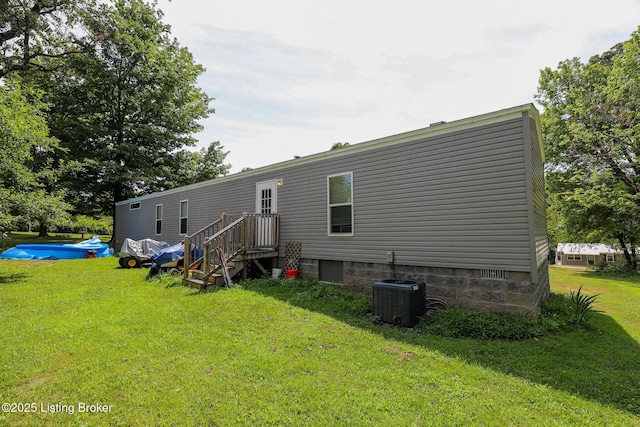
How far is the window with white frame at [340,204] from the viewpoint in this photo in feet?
23.1

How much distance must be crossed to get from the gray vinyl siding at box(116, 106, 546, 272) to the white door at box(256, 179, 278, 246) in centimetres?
34

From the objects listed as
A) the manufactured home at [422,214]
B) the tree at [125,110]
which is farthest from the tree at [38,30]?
the manufactured home at [422,214]

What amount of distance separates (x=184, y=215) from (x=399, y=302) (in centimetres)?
1069

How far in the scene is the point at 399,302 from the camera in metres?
4.76

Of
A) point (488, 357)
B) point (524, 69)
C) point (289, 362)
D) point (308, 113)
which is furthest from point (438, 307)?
point (308, 113)

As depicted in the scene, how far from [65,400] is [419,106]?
8.93 m

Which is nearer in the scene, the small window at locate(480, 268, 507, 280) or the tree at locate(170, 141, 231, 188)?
the small window at locate(480, 268, 507, 280)

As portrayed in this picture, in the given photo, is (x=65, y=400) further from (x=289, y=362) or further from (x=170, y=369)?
(x=289, y=362)

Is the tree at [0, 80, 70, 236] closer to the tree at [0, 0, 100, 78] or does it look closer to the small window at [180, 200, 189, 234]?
the small window at [180, 200, 189, 234]

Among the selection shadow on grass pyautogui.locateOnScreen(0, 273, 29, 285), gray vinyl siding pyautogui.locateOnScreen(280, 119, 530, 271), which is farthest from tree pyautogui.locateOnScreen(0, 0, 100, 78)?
gray vinyl siding pyautogui.locateOnScreen(280, 119, 530, 271)

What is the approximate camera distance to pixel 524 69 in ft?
25.7

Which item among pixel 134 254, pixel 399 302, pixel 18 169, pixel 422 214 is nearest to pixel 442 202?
pixel 422 214

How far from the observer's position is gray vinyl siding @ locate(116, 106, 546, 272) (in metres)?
4.80

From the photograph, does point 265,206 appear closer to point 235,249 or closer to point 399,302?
point 235,249
